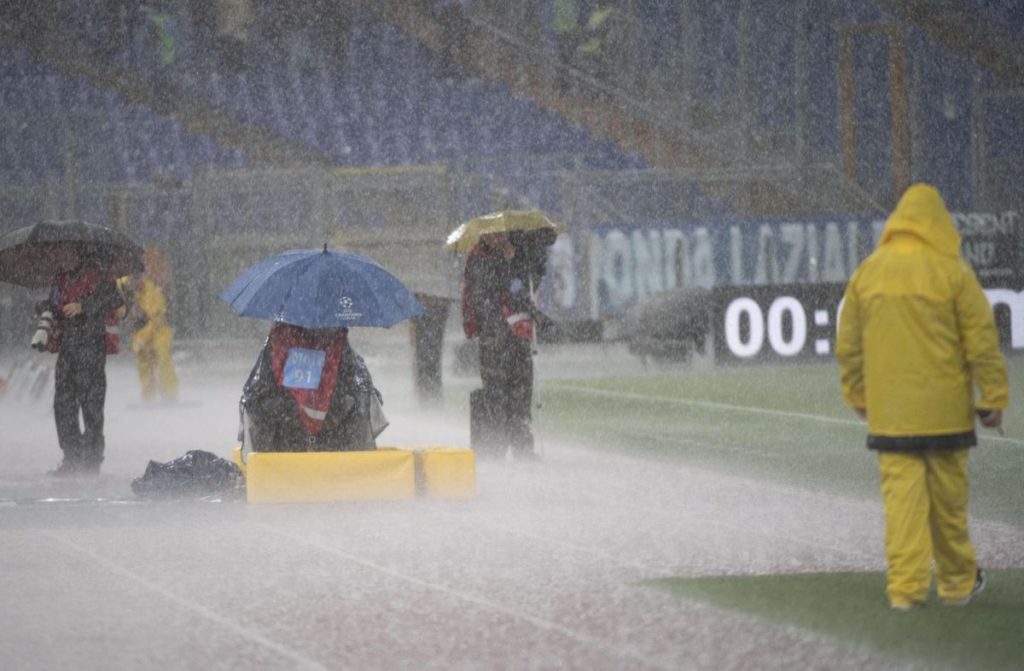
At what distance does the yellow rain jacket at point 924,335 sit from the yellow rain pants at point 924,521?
93mm

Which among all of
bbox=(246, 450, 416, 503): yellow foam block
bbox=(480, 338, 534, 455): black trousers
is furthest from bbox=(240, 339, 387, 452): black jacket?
bbox=(480, 338, 534, 455): black trousers

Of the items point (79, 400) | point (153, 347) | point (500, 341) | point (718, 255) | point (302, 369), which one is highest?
point (718, 255)

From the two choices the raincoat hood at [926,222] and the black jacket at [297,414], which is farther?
the black jacket at [297,414]

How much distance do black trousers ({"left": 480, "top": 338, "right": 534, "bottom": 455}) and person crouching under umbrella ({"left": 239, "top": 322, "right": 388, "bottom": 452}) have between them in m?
2.02

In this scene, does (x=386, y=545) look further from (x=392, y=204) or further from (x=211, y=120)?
(x=211, y=120)

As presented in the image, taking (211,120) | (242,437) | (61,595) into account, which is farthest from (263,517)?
(211,120)

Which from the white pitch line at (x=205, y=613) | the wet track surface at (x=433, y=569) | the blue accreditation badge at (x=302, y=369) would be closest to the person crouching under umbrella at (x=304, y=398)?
the blue accreditation badge at (x=302, y=369)

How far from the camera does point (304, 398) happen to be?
11.2 m

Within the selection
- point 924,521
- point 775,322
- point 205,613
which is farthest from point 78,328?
point 775,322

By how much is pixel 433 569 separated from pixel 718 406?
33.2 feet

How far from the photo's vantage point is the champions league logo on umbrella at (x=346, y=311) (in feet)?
36.6

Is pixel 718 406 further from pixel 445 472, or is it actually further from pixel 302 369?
pixel 302 369

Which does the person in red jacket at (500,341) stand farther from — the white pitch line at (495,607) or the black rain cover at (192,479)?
the white pitch line at (495,607)

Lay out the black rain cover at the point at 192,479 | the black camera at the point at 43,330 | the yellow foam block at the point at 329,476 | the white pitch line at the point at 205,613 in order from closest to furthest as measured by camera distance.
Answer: the white pitch line at the point at 205,613
the yellow foam block at the point at 329,476
the black rain cover at the point at 192,479
the black camera at the point at 43,330
